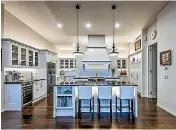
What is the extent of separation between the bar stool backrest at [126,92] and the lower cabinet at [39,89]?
13.4 feet

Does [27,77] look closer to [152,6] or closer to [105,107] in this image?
→ [105,107]

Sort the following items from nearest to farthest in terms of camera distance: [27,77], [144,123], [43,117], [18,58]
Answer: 1. [144,123]
2. [43,117]
3. [18,58]
4. [27,77]

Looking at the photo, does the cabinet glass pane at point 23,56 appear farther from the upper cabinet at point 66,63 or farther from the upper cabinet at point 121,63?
the upper cabinet at point 121,63

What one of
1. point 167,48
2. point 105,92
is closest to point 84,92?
point 105,92

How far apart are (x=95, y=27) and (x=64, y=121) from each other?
4863 mm

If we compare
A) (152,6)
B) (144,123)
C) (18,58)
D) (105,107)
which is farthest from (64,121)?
(152,6)

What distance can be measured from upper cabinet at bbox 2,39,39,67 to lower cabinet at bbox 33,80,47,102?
0.85 metres

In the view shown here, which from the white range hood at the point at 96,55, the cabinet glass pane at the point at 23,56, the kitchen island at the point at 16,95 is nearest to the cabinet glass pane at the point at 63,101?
the kitchen island at the point at 16,95

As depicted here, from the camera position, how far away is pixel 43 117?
551 centimetres

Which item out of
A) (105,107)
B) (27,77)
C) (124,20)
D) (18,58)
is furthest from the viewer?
(27,77)

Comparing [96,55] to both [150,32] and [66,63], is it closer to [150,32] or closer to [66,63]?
[150,32]

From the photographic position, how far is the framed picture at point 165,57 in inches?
233

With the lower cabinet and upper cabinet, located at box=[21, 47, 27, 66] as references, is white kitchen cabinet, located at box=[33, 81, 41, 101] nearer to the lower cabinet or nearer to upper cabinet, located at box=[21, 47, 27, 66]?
the lower cabinet

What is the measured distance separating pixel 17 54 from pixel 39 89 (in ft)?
7.98
